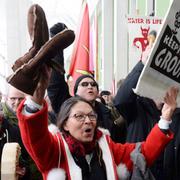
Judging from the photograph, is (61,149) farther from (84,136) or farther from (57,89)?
(57,89)

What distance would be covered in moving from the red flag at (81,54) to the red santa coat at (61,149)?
6.37ft

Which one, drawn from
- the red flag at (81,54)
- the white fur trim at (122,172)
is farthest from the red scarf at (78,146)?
the red flag at (81,54)

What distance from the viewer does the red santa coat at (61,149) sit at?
1636 millimetres

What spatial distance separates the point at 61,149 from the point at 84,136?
0.39 ft

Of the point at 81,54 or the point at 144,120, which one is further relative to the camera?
the point at 81,54

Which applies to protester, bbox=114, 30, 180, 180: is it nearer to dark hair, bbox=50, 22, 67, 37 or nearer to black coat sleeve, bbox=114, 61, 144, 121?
black coat sleeve, bbox=114, 61, 144, 121

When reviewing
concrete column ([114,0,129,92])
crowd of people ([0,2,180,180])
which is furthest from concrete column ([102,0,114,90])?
crowd of people ([0,2,180,180])

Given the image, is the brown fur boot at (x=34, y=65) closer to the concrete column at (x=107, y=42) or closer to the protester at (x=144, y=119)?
the protester at (x=144, y=119)

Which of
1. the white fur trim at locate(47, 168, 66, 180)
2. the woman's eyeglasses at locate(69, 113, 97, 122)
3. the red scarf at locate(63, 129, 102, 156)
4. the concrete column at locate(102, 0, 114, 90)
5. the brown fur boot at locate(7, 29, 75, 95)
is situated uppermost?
the brown fur boot at locate(7, 29, 75, 95)

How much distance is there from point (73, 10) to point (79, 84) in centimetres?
1062

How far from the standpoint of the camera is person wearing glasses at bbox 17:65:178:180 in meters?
1.71

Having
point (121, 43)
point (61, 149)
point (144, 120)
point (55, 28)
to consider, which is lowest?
point (121, 43)

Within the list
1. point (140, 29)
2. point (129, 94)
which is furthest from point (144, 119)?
point (140, 29)

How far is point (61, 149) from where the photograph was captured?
1841 mm
